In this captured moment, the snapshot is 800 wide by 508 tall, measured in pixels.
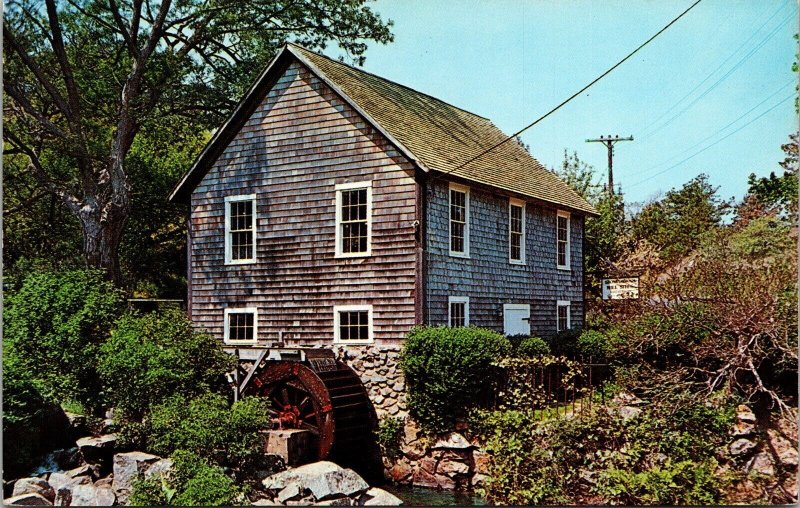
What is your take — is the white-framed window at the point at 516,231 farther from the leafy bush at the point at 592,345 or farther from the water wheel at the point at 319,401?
the water wheel at the point at 319,401

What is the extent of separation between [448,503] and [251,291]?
7.41 metres

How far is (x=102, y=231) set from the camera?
22.6 meters

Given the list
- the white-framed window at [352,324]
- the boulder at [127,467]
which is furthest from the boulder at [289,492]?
the white-framed window at [352,324]

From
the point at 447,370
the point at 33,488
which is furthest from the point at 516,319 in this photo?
the point at 33,488

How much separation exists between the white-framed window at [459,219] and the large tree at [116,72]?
31.9 ft

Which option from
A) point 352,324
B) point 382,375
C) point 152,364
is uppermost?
point 352,324

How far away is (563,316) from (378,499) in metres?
11.2

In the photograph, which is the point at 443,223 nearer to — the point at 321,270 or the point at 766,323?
the point at 321,270

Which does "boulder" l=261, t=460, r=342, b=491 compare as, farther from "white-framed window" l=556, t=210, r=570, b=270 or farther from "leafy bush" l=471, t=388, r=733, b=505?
"white-framed window" l=556, t=210, r=570, b=270

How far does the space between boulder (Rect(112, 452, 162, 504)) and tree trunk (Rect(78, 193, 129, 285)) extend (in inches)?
379

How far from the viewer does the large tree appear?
73.5 ft

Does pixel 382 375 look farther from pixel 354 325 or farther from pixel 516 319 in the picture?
pixel 516 319

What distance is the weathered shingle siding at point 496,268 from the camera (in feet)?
57.0

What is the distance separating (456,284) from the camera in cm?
1795
